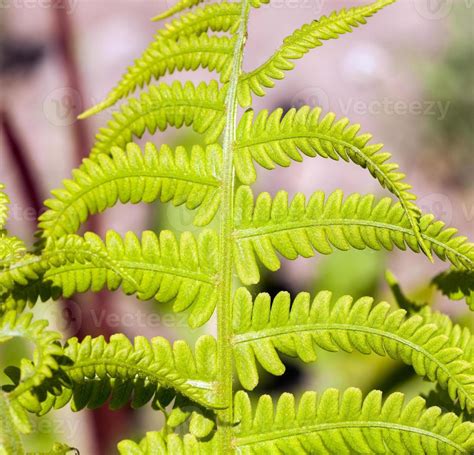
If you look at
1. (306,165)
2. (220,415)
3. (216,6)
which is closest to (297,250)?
(220,415)

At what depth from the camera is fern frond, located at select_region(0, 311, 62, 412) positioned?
633mm

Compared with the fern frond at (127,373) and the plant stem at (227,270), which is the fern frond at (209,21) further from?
the fern frond at (127,373)

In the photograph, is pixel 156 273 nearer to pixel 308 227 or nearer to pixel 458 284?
pixel 308 227

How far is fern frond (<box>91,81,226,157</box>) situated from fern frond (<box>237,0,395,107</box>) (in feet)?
0.12

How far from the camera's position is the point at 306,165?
3.08 metres

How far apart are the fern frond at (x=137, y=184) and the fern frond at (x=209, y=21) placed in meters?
0.18

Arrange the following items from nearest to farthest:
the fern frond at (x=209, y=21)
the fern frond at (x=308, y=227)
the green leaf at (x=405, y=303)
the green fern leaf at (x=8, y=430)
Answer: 1. the green fern leaf at (x=8, y=430)
2. the fern frond at (x=308, y=227)
3. the fern frond at (x=209, y=21)
4. the green leaf at (x=405, y=303)

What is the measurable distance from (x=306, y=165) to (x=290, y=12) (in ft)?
2.65

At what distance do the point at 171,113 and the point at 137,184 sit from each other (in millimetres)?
114

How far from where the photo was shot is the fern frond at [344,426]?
2.57ft

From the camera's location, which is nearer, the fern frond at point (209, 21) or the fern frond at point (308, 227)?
the fern frond at point (308, 227)

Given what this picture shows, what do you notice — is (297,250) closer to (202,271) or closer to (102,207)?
(202,271)

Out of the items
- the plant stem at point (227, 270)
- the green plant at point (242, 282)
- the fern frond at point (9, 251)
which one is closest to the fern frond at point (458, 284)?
the green plant at point (242, 282)

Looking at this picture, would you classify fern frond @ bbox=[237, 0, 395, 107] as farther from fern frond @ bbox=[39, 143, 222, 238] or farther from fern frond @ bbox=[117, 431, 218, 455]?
fern frond @ bbox=[117, 431, 218, 455]
